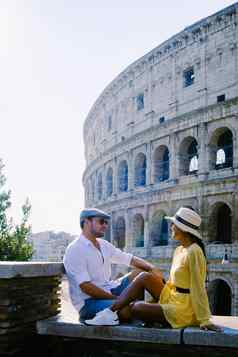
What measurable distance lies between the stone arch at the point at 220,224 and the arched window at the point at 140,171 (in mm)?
4533

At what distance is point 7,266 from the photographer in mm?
4266

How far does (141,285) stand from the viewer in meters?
4.24

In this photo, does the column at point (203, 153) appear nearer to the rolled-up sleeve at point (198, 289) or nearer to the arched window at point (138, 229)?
the arched window at point (138, 229)

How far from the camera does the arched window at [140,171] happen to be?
22.2 m

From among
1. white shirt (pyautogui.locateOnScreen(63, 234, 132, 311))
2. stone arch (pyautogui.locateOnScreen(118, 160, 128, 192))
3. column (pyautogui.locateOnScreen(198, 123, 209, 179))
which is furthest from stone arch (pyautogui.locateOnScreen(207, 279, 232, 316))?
white shirt (pyautogui.locateOnScreen(63, 234, 132, 311))

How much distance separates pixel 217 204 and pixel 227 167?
151 cm

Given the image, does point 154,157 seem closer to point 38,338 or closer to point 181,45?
point 181,45

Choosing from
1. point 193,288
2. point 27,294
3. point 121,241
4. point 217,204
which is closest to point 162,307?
point 193,288

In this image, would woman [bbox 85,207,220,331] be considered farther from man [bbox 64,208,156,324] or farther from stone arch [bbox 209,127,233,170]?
stone arch [bbox 209,127,233,170]

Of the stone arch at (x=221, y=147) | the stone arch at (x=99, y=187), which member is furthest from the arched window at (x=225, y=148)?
the stone arch at (x=99, y=187)

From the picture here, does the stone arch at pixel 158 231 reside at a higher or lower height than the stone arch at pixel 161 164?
lower

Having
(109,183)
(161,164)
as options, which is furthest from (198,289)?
(109,183)

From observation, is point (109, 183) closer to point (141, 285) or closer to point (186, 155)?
point (186, 155)

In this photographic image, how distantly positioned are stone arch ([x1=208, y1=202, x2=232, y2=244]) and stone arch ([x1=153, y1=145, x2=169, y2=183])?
2.99 m
